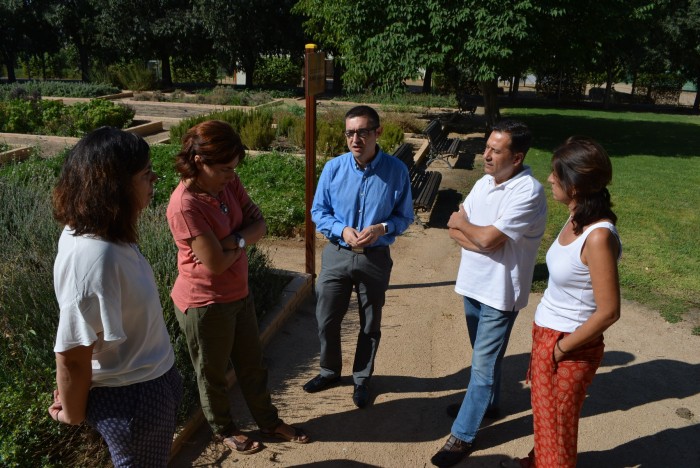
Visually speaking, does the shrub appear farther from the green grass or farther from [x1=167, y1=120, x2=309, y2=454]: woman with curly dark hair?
[x1=167, y1=120, x2=309, y2=454]: woman with curly dark hair

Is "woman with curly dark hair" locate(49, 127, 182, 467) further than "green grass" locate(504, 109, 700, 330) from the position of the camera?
No

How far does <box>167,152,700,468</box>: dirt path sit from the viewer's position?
335cm

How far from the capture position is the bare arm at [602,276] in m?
2.39

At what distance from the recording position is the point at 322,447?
3.38 metres

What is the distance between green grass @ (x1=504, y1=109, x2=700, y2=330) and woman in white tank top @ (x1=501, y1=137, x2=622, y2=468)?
10.4 feet

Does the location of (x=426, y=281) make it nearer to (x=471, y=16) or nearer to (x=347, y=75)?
(x=471, y=16)

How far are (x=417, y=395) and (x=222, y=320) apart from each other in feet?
5.48

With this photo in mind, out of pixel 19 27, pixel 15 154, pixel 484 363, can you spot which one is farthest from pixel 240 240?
pixel 19 27

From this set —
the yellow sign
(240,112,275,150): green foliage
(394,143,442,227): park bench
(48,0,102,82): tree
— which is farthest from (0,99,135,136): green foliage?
(48,0,102,82): tree

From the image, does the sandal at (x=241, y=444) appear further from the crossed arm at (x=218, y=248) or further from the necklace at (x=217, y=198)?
the necklace at (x=217, y=198)

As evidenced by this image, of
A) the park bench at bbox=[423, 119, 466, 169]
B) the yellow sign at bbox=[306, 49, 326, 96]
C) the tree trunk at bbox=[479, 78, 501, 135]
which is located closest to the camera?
the yellow sign at bbox=[306, 49, 326, 96]

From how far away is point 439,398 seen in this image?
12.9ft

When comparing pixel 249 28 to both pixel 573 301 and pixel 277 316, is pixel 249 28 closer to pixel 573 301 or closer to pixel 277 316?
pixel 277 316

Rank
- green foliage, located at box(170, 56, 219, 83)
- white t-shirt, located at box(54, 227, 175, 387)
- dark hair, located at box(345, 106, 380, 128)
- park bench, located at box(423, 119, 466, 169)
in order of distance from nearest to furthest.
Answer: white t-shirt, located at box(54, 227, 175, 387) < dark hair, located at box(345, 106, 380, 128) < park bench, located at box(423, 119, 466, 169) < green foliage, located at box(170, 56, 219, 83)
